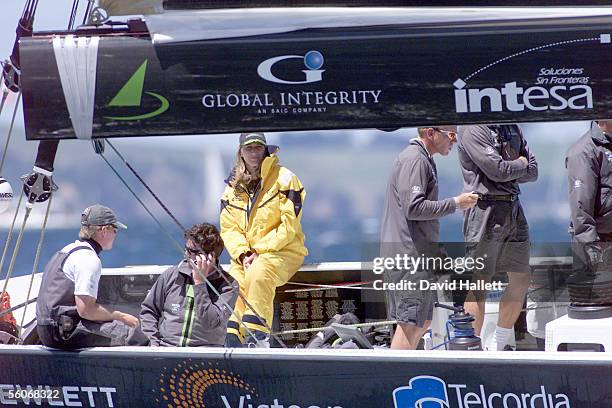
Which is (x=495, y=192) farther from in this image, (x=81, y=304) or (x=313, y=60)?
(x=81, y=304)

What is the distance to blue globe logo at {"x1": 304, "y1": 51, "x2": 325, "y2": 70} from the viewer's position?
3.79 meters

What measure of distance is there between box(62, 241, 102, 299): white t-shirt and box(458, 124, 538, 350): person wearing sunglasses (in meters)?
1.46

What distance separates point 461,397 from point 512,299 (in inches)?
21.7

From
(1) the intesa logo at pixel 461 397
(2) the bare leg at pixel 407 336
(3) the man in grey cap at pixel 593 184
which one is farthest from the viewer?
(3) the man in grey cap at pixel 593 184

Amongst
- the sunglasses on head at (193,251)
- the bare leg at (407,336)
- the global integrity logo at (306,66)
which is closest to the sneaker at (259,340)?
the sunglasses on head at (193,251)

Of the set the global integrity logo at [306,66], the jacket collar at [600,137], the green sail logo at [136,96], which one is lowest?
the green sail logo at [136,96]

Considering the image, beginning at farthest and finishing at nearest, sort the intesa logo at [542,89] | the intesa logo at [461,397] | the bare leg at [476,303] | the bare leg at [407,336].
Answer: the bare leg at [407,336] < the bare leg at [476,303] < the intesa logo at [461,397] < the intesa logo at [542,89]

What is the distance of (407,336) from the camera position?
447 cm

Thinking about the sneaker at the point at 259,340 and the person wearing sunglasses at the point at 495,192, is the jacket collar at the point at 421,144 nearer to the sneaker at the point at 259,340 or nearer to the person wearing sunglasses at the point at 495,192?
the person wearing sunglasses at the point at 495,192

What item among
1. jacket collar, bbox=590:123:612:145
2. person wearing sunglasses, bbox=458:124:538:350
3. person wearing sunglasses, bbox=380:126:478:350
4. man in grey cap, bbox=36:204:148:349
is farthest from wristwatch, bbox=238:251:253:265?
jacket collar, bbox=590:123:612:145

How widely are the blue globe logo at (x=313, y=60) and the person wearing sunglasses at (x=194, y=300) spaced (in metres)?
1.07

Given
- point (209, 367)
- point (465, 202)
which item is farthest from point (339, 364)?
point (465, 202)

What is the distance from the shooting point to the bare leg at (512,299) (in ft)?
13.9

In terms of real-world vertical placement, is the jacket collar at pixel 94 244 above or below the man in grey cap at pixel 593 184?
below
